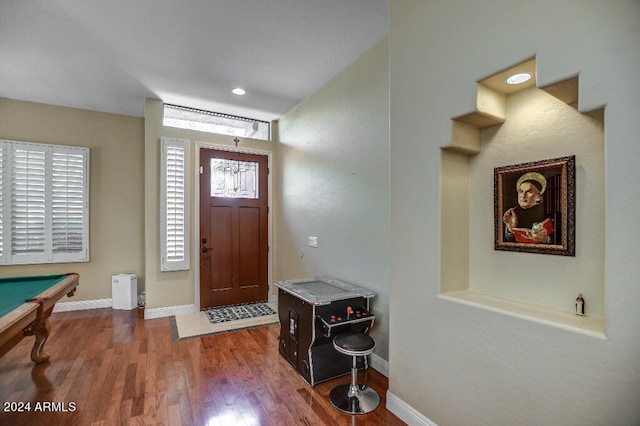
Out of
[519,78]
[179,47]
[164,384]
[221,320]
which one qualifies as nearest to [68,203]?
[221,320]

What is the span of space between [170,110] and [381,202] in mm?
3512

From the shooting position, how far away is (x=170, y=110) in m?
4.38

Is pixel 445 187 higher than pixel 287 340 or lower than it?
higher

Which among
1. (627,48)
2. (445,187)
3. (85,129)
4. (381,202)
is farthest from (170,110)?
(627,48)

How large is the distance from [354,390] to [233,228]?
308 centimetres

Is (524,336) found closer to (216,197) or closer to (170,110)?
(216,197)

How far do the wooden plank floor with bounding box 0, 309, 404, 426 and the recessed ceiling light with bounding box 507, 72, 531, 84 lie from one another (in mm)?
2249

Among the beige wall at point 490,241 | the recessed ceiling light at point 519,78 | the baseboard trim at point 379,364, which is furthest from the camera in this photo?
the baseboard trim at point 379,364

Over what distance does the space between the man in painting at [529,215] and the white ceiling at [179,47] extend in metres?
1.72

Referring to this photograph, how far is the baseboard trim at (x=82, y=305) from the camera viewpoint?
436 centimetres

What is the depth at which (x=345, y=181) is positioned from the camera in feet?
10.7

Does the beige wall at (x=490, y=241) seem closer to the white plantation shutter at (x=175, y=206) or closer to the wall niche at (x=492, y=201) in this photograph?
the wall niche at (x=492, y=201)

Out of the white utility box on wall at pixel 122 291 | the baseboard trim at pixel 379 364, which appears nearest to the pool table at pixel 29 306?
the white utility box on wall at pixel 122 291

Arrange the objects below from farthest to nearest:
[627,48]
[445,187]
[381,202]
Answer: [381,202] < [445,187] < [627,48]
